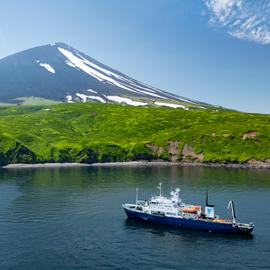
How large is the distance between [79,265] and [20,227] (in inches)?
1283

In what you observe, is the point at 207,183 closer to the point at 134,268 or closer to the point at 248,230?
the point at 248,230

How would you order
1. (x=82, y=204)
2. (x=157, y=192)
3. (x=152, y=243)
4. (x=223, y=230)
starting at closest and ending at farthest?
(x=152, y=243) < (x=223, y=230) < (x=82, y=204) < (x=157, y=192)

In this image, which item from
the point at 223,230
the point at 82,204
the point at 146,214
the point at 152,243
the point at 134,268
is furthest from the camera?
the point at 82,204

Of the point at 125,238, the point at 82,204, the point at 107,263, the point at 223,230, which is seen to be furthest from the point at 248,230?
the point at 82,204

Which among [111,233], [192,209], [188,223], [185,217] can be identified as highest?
[192,209]

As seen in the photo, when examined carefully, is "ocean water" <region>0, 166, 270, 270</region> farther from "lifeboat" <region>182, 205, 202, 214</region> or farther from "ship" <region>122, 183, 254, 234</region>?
"lifeboat" <region>182, 205, 202, 214</region>

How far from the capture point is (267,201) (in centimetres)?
13762

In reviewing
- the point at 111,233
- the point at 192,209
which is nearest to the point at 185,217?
the point at 192,209

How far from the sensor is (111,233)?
4033 inches

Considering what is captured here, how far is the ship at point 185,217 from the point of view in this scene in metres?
103

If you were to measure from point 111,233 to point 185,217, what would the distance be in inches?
790

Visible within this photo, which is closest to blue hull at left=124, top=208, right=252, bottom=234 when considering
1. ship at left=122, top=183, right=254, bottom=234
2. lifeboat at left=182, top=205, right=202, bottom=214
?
ship at left=122, top=183, right=254, bottom=234

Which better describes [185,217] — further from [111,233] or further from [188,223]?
[111,233]

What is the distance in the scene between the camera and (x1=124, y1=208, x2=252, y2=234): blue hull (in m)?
103
